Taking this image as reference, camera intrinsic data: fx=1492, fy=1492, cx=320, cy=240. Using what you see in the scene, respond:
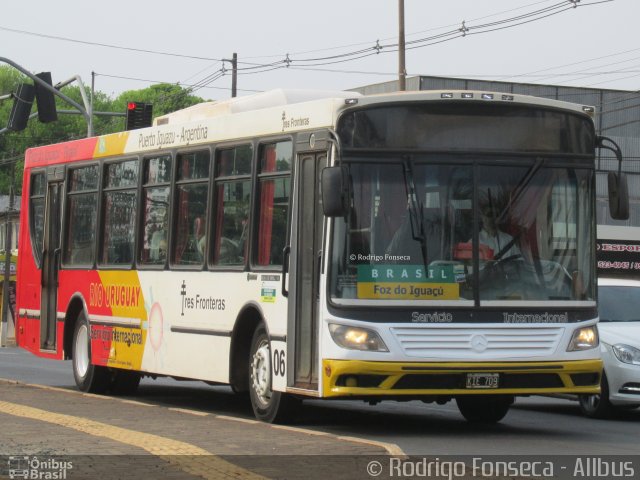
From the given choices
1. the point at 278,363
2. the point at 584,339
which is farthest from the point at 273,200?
the point at 584,339

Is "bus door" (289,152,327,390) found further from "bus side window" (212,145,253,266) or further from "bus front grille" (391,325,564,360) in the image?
"bus side window" (212,145,253,266)

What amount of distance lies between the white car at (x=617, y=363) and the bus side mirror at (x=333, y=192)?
16.0ft

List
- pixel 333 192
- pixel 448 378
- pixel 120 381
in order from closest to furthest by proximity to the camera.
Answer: pixel 333 192 → pixel 448 378 → pixel 120 381

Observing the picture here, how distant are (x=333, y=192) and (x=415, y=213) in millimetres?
818

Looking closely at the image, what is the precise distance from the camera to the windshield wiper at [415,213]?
41.4 ft

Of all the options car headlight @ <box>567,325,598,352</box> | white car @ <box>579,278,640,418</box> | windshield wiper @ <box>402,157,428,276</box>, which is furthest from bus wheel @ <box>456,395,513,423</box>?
windshield wiper @ <box>402,157,428,276</box>

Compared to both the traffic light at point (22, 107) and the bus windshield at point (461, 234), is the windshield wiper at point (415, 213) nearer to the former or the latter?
the bus windshield at point (461, 234)

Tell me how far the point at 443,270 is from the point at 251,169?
2.65 metres

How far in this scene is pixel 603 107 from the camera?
5866 cm

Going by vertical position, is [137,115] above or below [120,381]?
above

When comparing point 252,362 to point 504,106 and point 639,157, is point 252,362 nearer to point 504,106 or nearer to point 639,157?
point 504,106

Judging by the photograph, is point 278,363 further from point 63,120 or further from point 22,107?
point 63,120

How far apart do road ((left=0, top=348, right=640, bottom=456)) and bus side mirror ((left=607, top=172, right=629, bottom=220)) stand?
6.66 ft

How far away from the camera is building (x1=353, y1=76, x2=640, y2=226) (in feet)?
182
